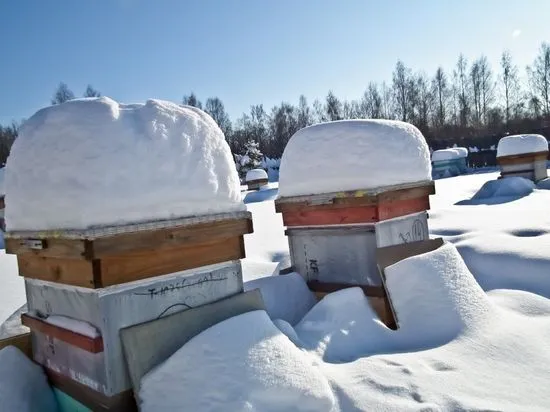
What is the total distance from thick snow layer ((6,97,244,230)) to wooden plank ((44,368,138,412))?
4.60 feet

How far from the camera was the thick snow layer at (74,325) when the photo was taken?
3627mm

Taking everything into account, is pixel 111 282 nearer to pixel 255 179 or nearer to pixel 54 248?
pixel 54 248

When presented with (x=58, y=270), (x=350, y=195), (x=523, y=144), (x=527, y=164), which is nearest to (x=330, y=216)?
(x=350, y=195)

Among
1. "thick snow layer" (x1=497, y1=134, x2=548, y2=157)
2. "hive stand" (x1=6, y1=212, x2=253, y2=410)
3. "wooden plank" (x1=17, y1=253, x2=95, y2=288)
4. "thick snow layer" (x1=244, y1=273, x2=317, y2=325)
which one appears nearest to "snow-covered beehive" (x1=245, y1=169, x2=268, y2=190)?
"thick snow layer" (x1=497, y1=134, x2=548, y2=157)

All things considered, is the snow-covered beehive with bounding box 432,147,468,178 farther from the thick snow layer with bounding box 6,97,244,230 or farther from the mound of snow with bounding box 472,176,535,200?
the thick snow layer with bounding box 6,97,244,230

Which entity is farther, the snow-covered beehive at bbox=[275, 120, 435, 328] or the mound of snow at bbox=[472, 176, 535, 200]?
the mound of snow at bbox=[472, 176, 535, 200]

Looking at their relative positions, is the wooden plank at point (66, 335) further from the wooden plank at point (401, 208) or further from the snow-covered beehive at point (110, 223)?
the wooden plank at point (401, 208)

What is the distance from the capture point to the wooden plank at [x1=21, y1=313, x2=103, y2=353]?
11.7ft

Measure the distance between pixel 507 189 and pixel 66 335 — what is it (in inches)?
589

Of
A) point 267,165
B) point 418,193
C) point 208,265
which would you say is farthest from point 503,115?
point 208,265

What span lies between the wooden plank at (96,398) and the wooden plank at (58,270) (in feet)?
3.00

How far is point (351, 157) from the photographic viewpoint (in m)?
6.06

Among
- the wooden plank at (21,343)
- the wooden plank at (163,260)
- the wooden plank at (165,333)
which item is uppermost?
the wooden plank at (163,260)

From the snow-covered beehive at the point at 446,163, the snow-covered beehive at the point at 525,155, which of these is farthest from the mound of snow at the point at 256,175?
the snow-covered beehive at the point at 525,155
